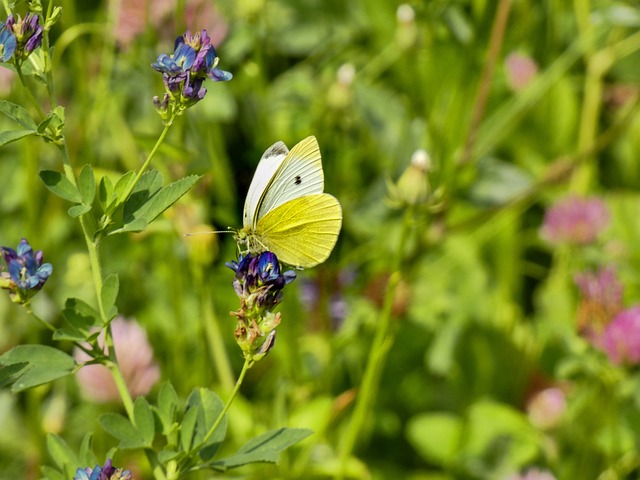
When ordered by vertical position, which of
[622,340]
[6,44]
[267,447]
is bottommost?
[622,340]

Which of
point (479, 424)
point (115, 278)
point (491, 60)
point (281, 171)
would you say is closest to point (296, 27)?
point (491, 60)

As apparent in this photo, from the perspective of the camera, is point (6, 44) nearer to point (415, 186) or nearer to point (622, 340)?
point (415, 186)

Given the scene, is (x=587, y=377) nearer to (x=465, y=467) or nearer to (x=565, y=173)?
(x=465, y=467)

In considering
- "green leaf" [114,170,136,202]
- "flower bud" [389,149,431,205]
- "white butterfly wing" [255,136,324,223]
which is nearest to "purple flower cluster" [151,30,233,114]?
"green leaf" [114,170,136,202]

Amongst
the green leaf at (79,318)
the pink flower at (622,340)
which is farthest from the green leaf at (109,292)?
the pink flower at (622,340)

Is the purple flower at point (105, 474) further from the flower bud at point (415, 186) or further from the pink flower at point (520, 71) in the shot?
the pink flower at point (520, 71)

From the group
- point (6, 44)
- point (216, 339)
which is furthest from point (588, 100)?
point (6, 44)

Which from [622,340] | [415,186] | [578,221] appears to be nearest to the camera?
[415,186]
